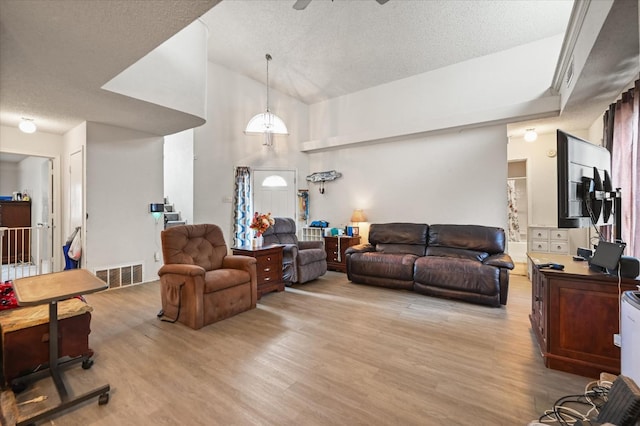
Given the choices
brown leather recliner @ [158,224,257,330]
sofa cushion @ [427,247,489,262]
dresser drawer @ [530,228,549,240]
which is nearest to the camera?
brown leather recliner @ [158,224,257,330]

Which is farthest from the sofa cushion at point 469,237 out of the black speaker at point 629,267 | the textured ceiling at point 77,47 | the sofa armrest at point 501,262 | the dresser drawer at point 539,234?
the textured ceiling at point 77,47

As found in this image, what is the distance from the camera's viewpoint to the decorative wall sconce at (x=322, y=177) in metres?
6.53

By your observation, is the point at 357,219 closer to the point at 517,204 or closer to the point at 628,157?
the point at 517,204

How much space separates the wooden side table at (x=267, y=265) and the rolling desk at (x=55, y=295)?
203cm

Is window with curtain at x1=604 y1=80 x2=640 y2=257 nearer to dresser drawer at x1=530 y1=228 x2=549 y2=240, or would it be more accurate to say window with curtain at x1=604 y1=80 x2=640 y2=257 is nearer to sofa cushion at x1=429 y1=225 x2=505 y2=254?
sofa cushion at x1=429 y1=225 x2=505 y2=254

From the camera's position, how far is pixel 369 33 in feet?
14.0

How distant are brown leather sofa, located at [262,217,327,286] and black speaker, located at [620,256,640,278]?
3504 mm

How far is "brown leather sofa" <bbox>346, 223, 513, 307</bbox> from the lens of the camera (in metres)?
3.57

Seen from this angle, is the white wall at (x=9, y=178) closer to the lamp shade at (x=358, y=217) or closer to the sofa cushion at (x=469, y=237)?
the lamp shade at (x=358, y=217)

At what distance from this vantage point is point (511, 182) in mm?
6191

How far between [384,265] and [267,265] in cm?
179

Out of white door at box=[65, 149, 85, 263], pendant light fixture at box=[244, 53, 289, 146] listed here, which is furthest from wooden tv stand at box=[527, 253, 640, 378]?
white door at box=[65, 149, 85, 263]

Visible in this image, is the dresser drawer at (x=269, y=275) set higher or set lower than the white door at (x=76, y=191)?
lower

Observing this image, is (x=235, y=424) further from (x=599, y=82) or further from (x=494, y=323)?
(x=599, y=82)
